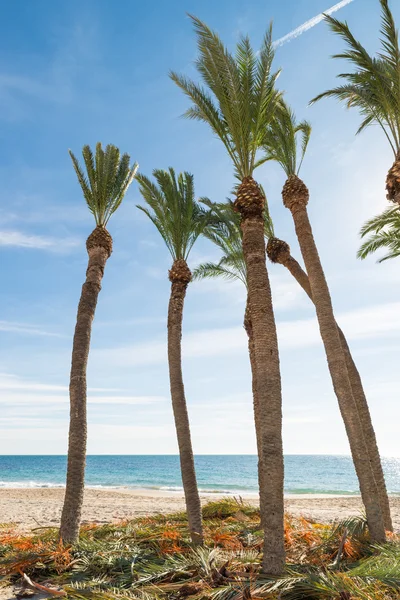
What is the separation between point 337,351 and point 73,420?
6134mm

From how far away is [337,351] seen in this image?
9.42 meters

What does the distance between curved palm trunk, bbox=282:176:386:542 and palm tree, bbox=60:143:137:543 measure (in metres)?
4.85

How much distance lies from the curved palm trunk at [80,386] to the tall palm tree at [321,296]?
5279 mm

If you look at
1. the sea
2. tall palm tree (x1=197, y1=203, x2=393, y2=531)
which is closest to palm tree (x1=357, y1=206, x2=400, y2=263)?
tall palm tree (x1=197, y1=203, x2=393, y2=531)

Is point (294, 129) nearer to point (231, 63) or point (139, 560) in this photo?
point (231, 63)

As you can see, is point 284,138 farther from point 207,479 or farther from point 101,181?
point 207,479

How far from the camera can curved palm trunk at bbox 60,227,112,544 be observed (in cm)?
870

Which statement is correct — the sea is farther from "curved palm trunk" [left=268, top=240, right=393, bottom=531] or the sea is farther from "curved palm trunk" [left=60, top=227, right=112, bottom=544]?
"curved palm trunk" [left=60, top=227, right=112, bottom=544]

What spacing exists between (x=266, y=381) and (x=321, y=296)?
12.8 feet

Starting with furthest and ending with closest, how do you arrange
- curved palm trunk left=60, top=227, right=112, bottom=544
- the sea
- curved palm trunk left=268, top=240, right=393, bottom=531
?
the sea < curved palm trunk left=268, top=240, right=393, bottom=531 < curved palm trunk left=60, top=227, right=112, bottom=544

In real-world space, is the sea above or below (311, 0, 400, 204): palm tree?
below

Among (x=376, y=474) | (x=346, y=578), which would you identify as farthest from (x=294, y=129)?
(x=346, y=578)

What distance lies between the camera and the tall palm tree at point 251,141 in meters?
6.96

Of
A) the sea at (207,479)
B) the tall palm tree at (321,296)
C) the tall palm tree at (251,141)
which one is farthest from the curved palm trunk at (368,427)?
the sea at (207,479)
